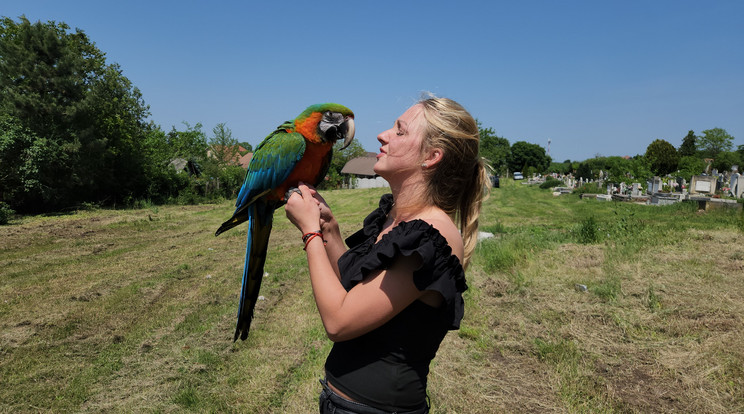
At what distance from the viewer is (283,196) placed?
6.82 feet

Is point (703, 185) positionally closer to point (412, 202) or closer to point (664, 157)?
point (412, 202)

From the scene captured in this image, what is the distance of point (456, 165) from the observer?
139 cm

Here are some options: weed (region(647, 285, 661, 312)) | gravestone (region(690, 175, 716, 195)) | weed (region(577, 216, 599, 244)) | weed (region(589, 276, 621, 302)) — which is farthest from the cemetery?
weed (region(647, 285, 661, 312))

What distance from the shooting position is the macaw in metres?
1.90

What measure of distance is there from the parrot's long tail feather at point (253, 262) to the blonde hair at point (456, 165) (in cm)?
84

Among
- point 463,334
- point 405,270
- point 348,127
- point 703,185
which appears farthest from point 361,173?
point 405,270

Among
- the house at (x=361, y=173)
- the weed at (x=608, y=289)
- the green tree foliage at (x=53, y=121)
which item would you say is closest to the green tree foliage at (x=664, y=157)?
the house at (x=361, y=173)

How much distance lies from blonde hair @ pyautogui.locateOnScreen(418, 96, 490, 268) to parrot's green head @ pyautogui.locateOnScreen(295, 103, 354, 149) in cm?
80

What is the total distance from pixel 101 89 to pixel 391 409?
19675mm

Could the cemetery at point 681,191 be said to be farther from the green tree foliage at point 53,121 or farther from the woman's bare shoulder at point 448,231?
the green tree foliage at point 53,121

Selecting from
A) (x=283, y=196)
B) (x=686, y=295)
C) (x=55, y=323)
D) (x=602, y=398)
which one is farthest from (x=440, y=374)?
(x=55, y=323)

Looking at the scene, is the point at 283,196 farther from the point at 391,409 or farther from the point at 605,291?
the point at 605,291

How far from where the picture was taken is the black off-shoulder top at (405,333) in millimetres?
1119

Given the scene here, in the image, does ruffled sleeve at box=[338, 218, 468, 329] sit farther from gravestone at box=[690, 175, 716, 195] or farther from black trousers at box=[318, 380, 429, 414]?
gravestone at box=[690, 175, 716, 195]
